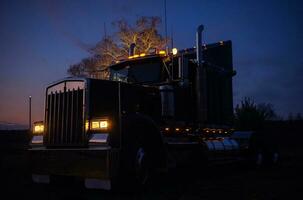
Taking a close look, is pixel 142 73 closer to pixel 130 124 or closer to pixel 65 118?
pixel 130 124

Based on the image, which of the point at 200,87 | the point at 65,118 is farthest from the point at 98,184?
the point at 200,87

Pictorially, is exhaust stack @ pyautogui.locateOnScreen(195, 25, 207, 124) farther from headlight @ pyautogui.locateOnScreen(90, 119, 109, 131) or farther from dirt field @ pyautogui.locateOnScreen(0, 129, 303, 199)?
headlight @ pyautogui.locateOnScreen(90, 119, 109, 131)

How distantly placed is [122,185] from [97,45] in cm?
1802

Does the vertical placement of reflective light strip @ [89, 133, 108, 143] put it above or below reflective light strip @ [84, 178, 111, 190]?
above

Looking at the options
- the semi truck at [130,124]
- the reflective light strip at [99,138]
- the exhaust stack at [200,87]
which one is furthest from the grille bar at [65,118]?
the exhaust stack at [200,87]

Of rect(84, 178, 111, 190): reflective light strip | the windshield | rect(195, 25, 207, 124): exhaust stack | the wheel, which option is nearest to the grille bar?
rect(84, 178, 111, 190): reflective light strip

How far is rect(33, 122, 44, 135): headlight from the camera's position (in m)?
8.22

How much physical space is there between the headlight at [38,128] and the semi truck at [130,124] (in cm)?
2

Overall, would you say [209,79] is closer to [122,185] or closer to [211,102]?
[211,102]

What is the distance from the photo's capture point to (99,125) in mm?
7051

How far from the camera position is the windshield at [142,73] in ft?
30.7

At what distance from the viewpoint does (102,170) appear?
6680mm

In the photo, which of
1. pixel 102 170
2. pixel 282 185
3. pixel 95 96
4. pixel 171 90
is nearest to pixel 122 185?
pixel 102 170

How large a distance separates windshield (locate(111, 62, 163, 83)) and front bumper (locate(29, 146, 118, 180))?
2960 mm
